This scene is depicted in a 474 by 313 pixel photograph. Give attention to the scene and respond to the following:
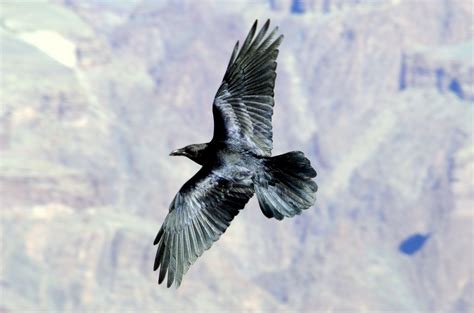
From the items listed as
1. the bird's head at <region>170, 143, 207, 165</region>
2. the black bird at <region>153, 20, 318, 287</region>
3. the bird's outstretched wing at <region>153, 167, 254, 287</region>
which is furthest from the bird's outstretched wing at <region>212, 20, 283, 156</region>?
the bird's outstretched wing at <region>153, 167, 254, 287</region>

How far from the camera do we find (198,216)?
1458 cm

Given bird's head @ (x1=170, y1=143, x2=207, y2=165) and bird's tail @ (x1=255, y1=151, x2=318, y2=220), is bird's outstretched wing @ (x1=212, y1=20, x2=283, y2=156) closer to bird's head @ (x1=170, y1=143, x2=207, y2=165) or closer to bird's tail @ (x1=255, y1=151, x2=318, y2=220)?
bird's head @ (x1=170, y1=143, x2=207, y2=165)

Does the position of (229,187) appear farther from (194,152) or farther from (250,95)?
(250,95)

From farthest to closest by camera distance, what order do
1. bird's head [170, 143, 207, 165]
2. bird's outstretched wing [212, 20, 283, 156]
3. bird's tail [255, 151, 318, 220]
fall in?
1. bird's outstretched wing [212, 20, 283, 156]
2. bird's head [170, 143, 207, 165]
3. bird's tail [255, 151, 318, 220]

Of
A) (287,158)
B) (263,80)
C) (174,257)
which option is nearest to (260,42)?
(263,80)

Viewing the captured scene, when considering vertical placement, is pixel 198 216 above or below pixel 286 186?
below

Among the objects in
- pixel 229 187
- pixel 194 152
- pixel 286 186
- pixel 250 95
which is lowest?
pixel 229 187

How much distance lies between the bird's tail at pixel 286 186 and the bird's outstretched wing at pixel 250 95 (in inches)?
38.0

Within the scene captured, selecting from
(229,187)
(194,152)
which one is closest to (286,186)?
(229,187)

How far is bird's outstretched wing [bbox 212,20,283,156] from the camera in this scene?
51.9 ft

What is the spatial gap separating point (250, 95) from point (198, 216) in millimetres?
2477

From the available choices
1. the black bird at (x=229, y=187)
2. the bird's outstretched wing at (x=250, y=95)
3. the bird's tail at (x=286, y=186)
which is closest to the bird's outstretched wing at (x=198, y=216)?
the black bird at (x=229, y=187)

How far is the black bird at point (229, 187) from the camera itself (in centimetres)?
1394

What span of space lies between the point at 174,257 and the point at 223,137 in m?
2.21
